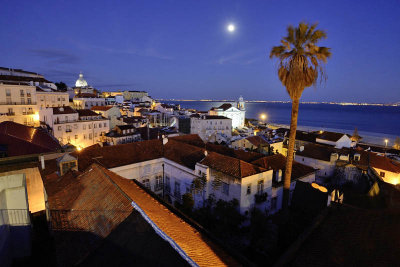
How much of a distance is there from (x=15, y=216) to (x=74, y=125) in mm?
42724

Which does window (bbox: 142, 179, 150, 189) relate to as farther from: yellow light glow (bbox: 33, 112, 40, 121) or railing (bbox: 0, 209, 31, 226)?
yellow light glow (bbox: 33, 112, 40, 121)

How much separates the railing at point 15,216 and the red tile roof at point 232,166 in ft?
41.8

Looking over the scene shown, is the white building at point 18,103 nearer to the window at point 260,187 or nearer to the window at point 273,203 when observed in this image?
the window at point 260,187

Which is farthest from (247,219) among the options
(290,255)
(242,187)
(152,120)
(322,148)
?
(152,120)

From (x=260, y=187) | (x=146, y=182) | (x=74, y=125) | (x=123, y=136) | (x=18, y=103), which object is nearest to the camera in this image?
(x=260, y=187)

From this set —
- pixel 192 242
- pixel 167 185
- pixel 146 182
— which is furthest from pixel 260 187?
pixel 192 242

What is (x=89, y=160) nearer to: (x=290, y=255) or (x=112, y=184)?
(x=112, y=184)

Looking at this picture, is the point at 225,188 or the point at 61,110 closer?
the point at 225,188

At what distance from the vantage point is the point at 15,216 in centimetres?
996

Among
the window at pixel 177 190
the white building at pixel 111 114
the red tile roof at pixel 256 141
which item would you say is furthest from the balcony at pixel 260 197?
the white building at pixel 111 114

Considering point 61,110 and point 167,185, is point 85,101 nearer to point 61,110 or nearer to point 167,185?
point 61,110

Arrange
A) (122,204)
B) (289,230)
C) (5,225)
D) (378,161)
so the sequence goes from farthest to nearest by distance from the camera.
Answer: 1. (378,161)
2. (289,230)
3. (5,225)
4. (122,204)

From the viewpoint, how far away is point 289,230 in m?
15.5

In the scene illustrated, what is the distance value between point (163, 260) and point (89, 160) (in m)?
16.6
